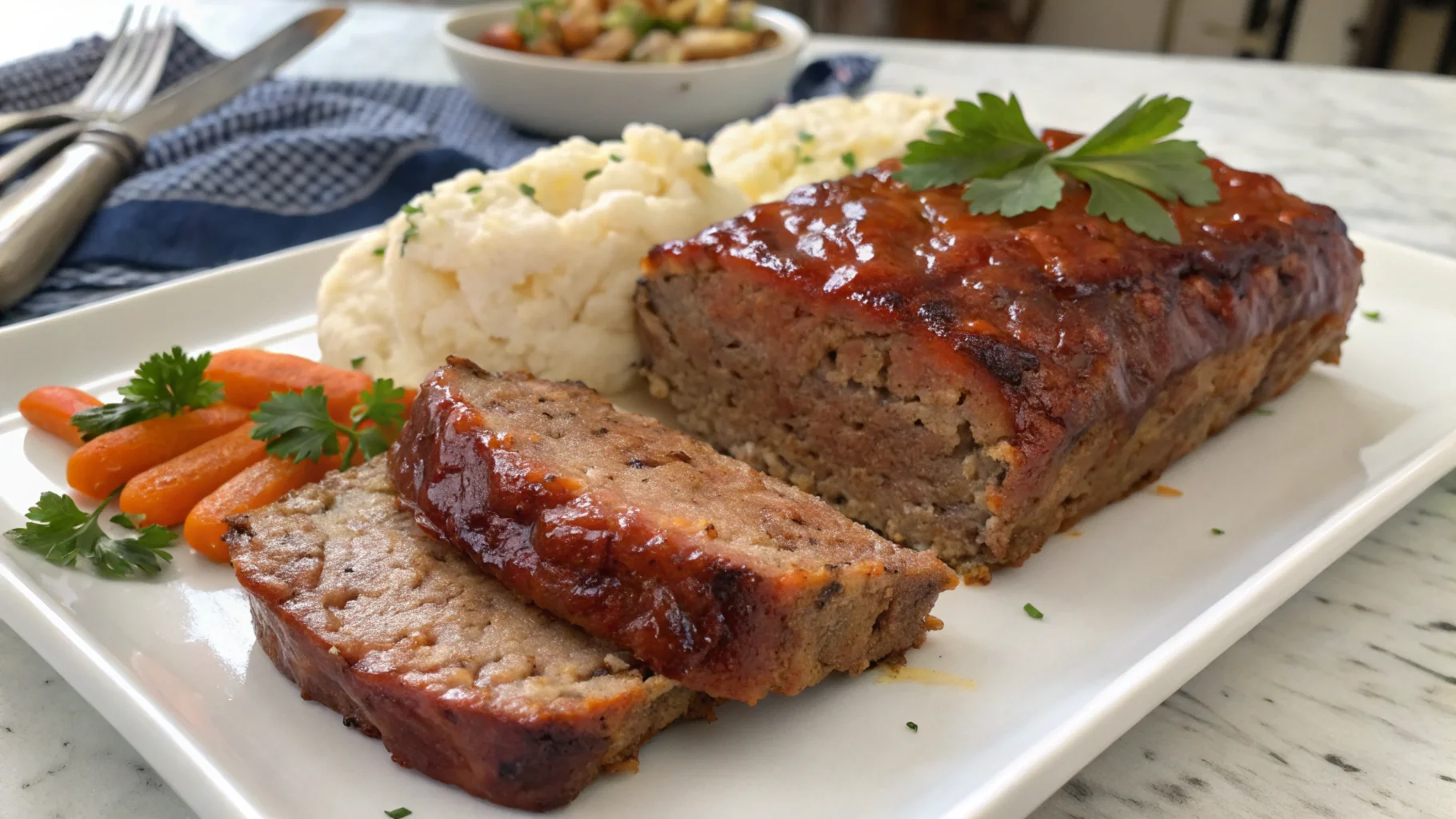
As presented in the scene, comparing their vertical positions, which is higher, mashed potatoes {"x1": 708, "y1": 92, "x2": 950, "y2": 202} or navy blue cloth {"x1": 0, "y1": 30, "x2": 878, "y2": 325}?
mashed potatoes {"x1": 708, "y1": 92, "x2": 950, "y2": 202}

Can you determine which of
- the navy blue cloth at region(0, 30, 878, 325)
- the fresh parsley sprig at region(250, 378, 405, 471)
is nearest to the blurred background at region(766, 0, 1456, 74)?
the navy blue cloth at region(0, 30, 878, 325)

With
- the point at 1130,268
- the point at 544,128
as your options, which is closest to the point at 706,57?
the point at 544,128

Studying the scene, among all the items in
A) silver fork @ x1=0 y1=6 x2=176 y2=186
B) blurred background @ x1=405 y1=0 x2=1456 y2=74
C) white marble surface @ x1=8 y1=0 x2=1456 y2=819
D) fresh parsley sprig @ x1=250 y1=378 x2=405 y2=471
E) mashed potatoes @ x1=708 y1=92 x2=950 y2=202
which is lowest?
blurred background @ x1=405 y1=0 x2=1456 y2=74

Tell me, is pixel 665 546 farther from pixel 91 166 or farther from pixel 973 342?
pixel 91 166

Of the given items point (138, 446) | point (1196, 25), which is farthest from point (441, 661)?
point (1196, 25)

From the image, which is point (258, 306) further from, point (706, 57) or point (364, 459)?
point (706, 57)

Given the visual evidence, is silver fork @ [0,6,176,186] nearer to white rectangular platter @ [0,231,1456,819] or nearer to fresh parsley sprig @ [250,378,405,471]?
white rectangular platter @ [0,231,1456,819]
